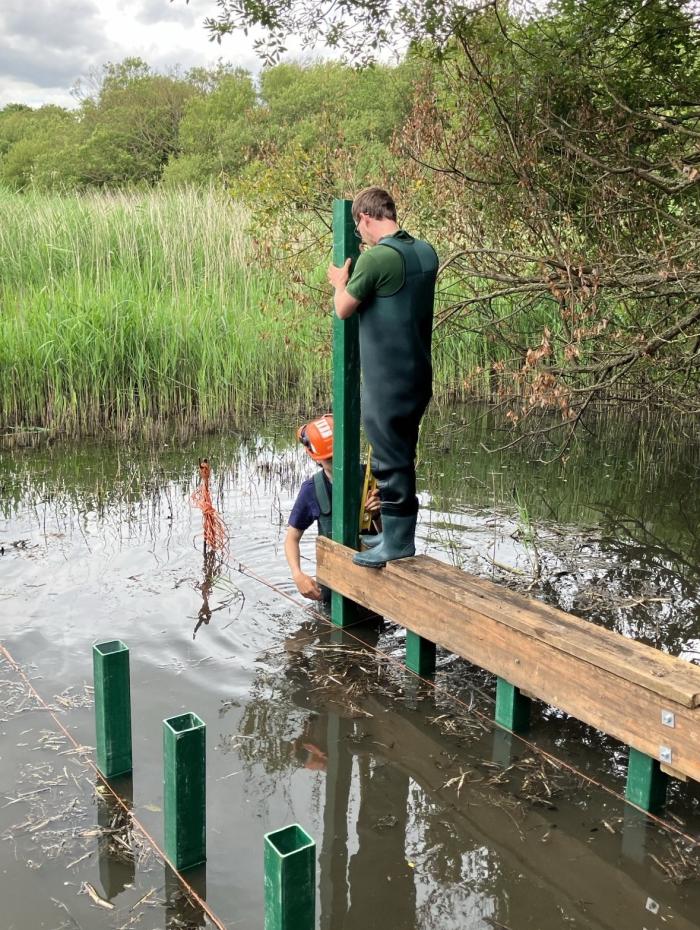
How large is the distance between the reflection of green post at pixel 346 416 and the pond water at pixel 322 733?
679 millimetres

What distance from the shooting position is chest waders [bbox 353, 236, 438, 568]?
408 centimetres

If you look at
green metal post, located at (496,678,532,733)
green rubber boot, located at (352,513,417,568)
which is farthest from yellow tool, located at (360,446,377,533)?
green metal post, located at (496,678,532,733)

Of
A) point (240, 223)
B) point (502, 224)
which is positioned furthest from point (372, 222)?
point (240, 223)

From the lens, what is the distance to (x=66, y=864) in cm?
306

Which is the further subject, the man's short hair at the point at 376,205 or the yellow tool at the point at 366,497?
the yellow tool at the point at 366,497

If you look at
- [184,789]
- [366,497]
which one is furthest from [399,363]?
[184,789]

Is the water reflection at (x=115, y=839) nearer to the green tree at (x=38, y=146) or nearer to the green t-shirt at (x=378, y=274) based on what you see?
the green t-shirt at (x=378, y=274)

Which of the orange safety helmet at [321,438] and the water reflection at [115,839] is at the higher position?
the orange safety helmet at [321,438]

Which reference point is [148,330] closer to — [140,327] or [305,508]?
[140,327]

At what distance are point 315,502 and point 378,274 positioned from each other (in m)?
1.69

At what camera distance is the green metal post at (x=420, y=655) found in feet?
14.8

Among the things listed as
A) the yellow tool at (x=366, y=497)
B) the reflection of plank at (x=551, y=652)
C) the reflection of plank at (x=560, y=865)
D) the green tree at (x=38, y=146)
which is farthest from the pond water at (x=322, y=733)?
the green tree at (x=38, y=146)

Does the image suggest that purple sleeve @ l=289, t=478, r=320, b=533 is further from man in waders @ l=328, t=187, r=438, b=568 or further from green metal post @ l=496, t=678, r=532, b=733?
green metal post @ l=496, t=678, r=532, b=733

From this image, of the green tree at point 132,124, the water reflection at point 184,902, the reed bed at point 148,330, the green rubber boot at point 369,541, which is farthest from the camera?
the green tree at point 132,124
